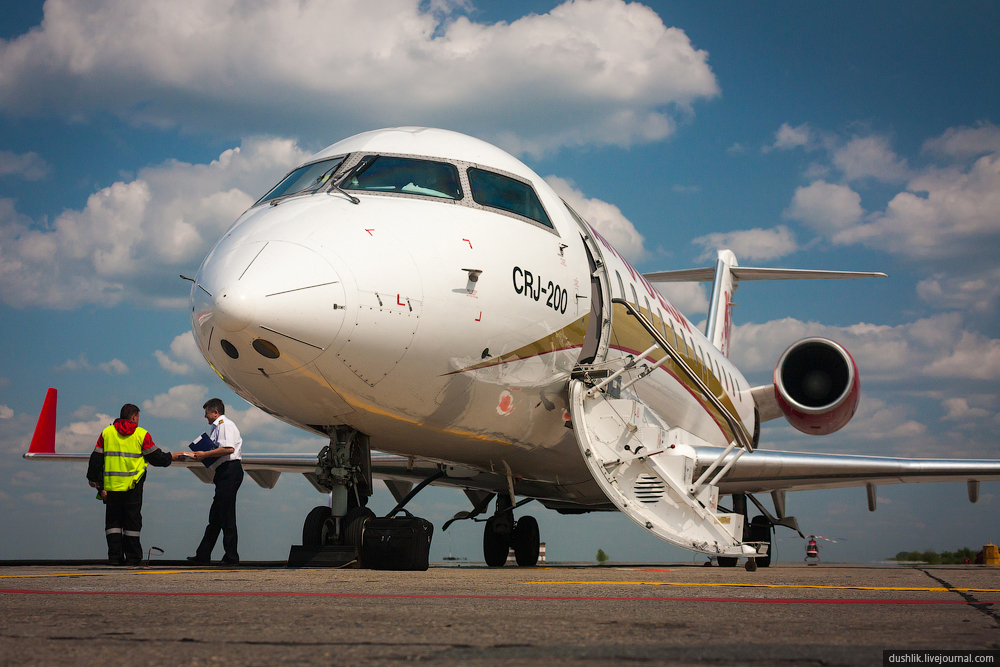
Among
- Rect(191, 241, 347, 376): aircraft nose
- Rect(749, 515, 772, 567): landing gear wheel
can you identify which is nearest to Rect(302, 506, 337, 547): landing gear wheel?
Rect(191, 241, 347, 376): aircraft nose

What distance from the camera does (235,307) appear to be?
251 inches

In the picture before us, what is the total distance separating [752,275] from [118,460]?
19096 millimetres

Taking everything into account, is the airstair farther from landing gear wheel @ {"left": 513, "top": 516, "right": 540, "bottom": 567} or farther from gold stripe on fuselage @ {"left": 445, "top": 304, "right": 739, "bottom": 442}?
landing gear wheel @ {"left": 513, "top": 516, "right": 540, "bottom": 567}

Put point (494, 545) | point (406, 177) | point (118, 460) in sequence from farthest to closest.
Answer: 1. point (494, 545)
2. point (118, 460)
3. point (406, 177)

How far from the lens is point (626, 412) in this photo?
30.4 feet

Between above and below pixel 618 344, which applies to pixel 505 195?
above

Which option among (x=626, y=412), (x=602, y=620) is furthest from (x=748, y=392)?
(x=602, y=620)

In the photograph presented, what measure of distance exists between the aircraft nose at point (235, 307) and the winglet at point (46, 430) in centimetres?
948

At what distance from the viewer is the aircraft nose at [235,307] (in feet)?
20.8

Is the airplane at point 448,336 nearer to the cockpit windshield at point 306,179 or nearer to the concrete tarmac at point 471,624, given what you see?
the cockpit windshield at point 306,179

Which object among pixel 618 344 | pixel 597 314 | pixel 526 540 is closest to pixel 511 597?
pixel 597 314

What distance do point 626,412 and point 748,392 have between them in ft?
37.0

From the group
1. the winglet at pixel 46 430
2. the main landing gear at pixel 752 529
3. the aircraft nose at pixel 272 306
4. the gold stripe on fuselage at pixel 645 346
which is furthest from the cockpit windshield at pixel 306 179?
the main landing gear at pixel 752 529

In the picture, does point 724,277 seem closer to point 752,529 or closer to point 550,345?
point 752,529
